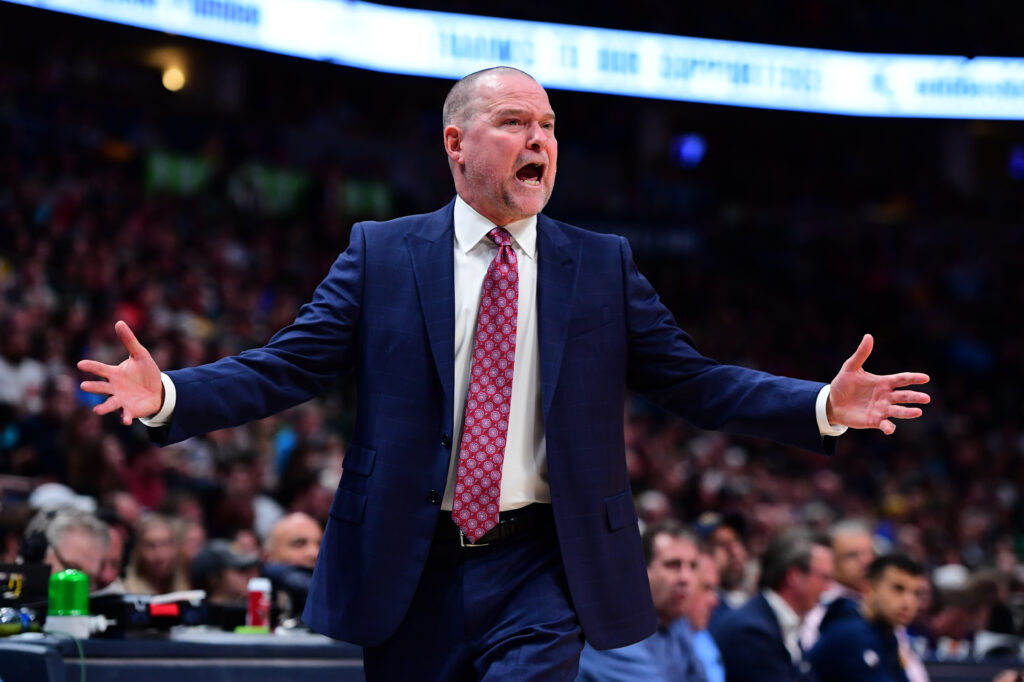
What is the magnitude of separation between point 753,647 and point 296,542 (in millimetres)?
1830

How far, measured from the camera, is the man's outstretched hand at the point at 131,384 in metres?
2.43

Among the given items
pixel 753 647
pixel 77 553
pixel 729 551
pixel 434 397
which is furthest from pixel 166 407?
pixel 729 551

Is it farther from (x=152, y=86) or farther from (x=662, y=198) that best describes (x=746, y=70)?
(x=152, y=86)

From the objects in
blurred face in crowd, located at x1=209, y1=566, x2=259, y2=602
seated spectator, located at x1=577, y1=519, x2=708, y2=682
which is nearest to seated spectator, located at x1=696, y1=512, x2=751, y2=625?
seated spectator, located at x1=577, y1=519, x2=708, y2=682

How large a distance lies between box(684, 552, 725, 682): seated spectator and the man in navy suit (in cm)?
221

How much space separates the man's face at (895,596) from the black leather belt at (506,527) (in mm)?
2902

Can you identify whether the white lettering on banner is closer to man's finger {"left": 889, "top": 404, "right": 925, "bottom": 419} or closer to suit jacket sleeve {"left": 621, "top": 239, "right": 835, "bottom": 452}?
suit jacket sleeve {"left": 621, "top": 239, "right": 835, "bottom": 452}

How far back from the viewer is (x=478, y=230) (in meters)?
2.85

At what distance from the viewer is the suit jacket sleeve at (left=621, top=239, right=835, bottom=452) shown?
2.74 meters

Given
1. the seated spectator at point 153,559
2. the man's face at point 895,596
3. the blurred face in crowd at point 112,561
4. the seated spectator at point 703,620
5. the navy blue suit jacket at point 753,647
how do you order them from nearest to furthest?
the navy blue suit jacket at point 753,647 → the blurred face in crowd at point 112,561 → the seated spectator at point 703,620 → the man's face at point 895,596 → the seated spectator at point 153,559

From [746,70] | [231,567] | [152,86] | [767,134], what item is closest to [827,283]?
[767,134]

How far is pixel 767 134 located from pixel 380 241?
18156mm

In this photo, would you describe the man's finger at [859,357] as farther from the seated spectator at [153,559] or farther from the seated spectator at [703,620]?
the seated spectator at [153,559]

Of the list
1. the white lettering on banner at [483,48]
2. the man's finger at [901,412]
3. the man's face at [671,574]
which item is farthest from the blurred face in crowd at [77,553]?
the white lettering on banner at [483,48]
